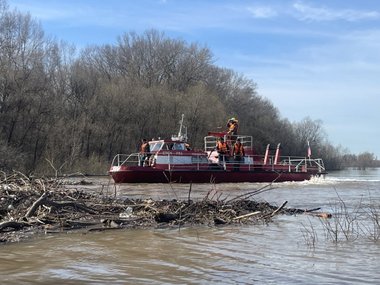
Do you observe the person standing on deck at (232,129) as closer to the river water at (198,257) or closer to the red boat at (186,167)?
the red boat at (186,167)

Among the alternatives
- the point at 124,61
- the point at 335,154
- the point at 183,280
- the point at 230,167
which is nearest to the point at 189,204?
the point at 183,280

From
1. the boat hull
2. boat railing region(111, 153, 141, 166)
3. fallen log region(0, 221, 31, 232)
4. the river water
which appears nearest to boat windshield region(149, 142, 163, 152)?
boat railing region(111, 153, 141, 166)

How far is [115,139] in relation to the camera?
53.6 m

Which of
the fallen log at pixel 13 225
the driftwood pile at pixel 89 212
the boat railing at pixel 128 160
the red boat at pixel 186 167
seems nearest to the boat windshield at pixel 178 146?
the red boat at pixel 186 167

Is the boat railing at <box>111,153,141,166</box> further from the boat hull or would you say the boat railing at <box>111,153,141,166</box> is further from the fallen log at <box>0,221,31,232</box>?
the fallen log at <box>0,221,31,232</box>

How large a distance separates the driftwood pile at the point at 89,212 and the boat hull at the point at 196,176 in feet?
44.1

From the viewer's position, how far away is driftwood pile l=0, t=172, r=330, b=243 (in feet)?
35.2

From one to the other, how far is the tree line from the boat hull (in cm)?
567

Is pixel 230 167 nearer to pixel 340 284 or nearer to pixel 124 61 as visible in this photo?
pixel 340 284

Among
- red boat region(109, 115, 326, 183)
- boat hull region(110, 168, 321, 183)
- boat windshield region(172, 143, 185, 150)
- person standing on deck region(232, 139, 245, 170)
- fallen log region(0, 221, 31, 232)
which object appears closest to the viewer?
fallen log region(0, 221, 31, 232)

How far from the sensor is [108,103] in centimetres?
5281

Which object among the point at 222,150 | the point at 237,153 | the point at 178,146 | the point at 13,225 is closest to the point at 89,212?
the point at 13,225

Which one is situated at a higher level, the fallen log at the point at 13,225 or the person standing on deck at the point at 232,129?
the person standing on deck at the point at 232,129

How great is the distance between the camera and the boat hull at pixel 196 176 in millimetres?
29031
